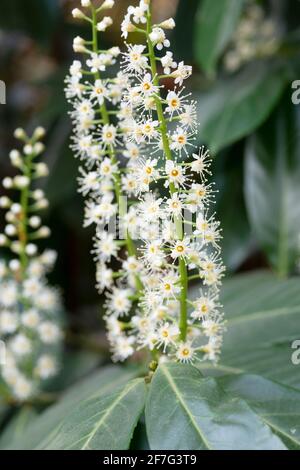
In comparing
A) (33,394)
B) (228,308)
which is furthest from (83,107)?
(33,394)

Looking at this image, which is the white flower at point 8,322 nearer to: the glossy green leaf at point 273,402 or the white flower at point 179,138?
the glossy green leaf at point 273,402

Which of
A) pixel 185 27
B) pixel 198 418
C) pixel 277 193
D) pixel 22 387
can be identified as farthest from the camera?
pixel 185 27

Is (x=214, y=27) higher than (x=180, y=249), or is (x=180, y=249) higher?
(x=214, y=27)

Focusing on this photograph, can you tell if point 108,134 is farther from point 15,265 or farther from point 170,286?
point 15,265

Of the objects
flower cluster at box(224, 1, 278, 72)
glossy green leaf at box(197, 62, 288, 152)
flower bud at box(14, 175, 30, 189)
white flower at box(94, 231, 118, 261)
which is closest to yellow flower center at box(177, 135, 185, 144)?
white flower at box(94, 231, 118, 261)

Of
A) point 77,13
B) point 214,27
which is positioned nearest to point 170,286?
point 77,13

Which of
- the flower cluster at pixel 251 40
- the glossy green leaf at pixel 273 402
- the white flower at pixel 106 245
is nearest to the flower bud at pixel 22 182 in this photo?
the white flower at pixel 106 245
